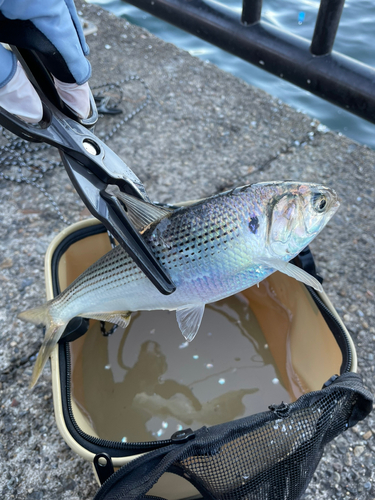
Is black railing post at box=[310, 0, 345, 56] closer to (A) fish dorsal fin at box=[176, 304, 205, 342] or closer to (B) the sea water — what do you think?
(B) the sea water

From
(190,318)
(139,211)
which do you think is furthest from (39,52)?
(190,318)

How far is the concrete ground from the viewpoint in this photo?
1516mm

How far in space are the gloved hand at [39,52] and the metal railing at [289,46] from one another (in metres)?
1.57

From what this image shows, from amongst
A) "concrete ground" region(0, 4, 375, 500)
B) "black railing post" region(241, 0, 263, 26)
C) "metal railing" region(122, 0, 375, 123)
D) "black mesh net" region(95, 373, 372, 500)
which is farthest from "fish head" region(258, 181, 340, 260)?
"black railing post" region(241, 0, 263, 26)

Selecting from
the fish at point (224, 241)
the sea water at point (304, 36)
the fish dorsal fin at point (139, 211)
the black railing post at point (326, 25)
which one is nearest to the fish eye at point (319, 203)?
the fish at point (224, 241)

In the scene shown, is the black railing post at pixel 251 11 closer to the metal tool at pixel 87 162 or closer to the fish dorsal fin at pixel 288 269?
the metal tool at pixel 87 162

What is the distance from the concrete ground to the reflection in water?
0.60 ft

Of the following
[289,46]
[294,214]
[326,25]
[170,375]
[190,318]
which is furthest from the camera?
[289,46]

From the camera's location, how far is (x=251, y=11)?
251 cm

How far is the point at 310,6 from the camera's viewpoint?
4898 millimetres

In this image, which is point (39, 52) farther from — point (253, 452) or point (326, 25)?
point (326, 25)

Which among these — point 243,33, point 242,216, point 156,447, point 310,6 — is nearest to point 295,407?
point 156,447

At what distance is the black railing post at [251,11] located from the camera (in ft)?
8.11

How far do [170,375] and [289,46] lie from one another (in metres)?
2.03
